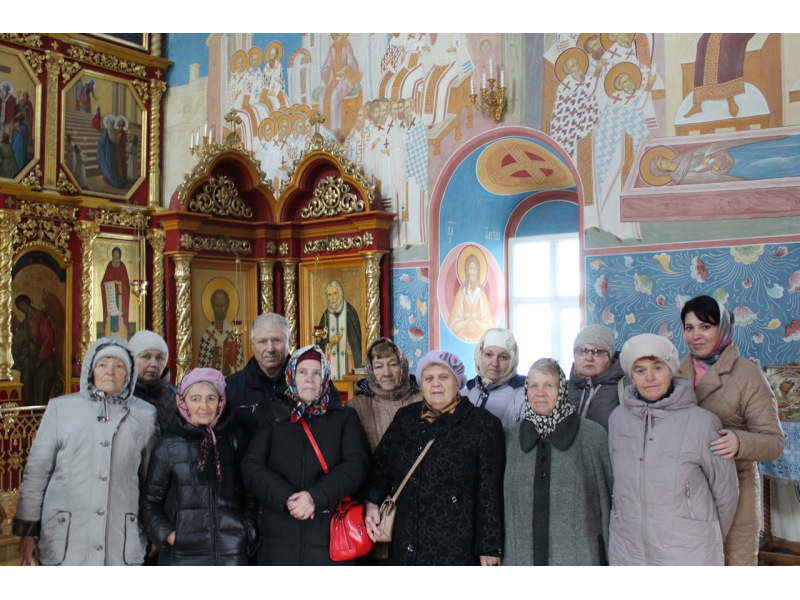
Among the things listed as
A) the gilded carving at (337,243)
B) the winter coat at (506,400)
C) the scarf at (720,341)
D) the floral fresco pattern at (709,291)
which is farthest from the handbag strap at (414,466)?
the gilded carving at (337,243)

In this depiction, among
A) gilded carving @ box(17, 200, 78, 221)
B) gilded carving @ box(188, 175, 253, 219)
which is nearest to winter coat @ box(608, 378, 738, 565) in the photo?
gilded carving @ box(188, 175, 253, 219)

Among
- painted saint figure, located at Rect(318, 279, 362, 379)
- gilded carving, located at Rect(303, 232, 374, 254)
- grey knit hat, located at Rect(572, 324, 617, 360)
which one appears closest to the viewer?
grey knit hat, located at Rect(572, 324, 617, 360)

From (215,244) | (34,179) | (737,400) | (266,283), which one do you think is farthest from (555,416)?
(34,179)

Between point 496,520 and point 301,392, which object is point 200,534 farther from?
point 496,520

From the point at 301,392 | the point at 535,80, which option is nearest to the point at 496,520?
the point at 301,392

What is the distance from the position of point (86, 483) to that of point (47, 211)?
20.8 ft

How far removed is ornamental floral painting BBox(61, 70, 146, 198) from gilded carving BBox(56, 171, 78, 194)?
6cm

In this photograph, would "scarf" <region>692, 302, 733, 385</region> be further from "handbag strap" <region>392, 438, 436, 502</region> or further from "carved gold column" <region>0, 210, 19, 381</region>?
"carved gold column" <region>0, 210, 19, 381</region>

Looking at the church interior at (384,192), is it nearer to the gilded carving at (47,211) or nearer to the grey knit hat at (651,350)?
the gilded carving at (47,211)

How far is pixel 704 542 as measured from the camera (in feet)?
10.9

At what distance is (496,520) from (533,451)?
0.33 m

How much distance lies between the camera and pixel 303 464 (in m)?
3.67

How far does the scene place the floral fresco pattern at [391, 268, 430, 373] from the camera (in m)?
8.64

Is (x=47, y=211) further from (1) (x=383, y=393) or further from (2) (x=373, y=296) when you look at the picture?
(1) (x=383, y=393)
